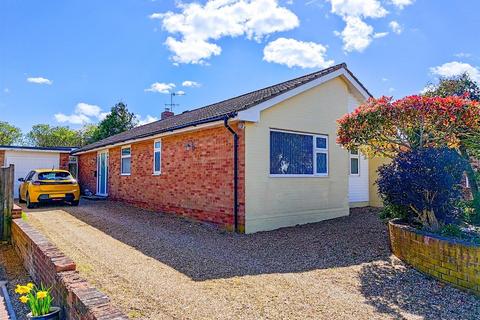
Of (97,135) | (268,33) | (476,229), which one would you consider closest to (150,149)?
(268,33)

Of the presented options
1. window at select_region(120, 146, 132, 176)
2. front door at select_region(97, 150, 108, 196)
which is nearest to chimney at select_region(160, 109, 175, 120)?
front door at select_region(97, 150, 108, 196)

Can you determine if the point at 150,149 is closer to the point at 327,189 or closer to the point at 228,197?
the point at 228,197

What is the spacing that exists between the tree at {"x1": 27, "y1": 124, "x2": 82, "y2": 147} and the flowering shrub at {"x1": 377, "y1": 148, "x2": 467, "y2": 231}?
144ft

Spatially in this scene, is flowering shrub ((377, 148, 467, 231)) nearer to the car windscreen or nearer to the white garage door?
the car windscreen

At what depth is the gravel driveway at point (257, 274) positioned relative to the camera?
3955 millimetres

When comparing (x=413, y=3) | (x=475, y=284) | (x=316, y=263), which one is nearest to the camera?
(x=475, y=284)

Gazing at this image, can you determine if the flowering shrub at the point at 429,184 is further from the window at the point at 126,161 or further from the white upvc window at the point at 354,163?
the window at the point at 126,161

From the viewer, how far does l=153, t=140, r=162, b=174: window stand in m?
12.1

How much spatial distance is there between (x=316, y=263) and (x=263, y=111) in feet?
14.2

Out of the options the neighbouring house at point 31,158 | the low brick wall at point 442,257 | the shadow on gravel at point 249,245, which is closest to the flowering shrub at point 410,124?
the low brick wall at point 442,257

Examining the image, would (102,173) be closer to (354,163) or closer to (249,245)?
(354,163)

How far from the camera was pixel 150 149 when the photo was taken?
1286 centimetres

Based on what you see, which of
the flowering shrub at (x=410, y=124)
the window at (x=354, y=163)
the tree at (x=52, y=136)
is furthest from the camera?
the tree at (x=52, y=136)

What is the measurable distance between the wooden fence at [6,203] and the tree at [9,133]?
139 feet
